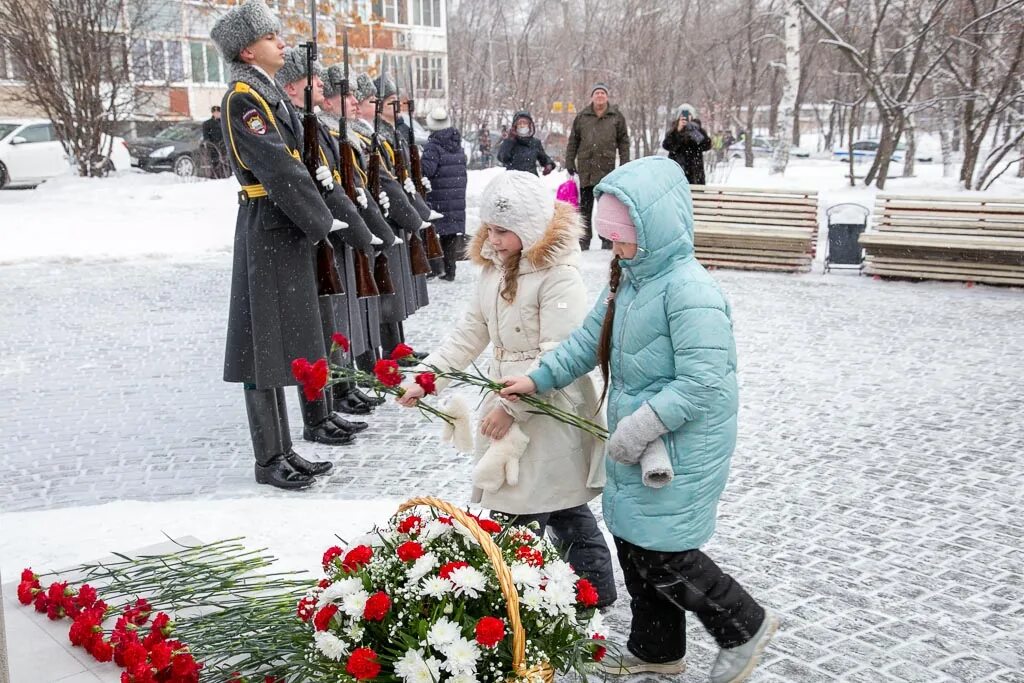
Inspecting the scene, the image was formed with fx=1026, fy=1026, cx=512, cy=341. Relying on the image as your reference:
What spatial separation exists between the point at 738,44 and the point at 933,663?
30498 millimetres

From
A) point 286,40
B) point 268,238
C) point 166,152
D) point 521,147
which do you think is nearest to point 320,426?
point 268,238

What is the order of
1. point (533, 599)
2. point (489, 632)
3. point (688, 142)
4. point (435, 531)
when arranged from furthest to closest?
point (688, 142)
point (435, 531)
point (533, 599)
point (489, 632)

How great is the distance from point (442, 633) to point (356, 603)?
245 mm

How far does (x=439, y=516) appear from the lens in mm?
2773

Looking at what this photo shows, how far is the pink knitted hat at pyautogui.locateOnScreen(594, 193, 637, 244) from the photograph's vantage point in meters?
3.04

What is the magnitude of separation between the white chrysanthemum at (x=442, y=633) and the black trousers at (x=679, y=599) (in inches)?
39.2

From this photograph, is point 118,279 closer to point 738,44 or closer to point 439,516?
point 439,516

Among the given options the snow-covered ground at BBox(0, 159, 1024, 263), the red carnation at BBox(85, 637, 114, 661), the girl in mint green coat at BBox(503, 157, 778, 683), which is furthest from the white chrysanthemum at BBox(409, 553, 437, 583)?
the snow-covered ground at BBox(0, 159, 1024, 263)

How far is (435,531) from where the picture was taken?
2631mm

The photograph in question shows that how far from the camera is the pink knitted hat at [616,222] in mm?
3039

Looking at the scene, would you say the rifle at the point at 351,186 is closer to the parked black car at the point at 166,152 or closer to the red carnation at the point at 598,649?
the red carnation at the point at 598,649

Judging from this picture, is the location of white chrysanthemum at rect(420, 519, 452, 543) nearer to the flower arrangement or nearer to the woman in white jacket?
the flower arrangement

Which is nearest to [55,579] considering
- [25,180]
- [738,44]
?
[25,180]

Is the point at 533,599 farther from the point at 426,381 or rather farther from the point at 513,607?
the point at 426,381
